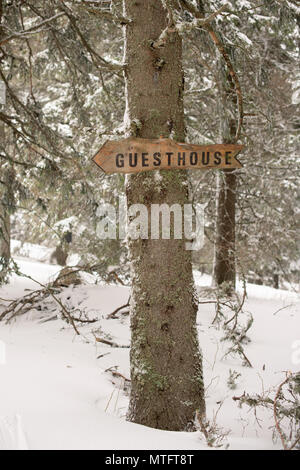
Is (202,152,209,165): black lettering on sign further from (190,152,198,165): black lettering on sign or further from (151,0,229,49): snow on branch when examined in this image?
(151,0,229,49): snow on branch

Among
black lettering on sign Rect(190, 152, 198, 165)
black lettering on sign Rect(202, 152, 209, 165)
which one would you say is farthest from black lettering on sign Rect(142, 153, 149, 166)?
black lettering on sign Rect(202, 152, 209, 165)

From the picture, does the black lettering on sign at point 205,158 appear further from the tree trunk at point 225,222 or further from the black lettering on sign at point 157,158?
the tree trunk at point 225,222

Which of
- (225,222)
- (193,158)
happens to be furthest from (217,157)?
(225,222)

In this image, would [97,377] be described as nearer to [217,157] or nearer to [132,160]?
[132,160]

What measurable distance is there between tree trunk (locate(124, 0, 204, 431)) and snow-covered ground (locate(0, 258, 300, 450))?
28cm

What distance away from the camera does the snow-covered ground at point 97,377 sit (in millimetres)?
2936

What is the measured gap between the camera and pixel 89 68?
7.11 meters

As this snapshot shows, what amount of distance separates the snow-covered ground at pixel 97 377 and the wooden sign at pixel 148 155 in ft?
6.28

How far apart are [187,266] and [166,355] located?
0.75m

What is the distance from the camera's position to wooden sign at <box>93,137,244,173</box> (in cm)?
354

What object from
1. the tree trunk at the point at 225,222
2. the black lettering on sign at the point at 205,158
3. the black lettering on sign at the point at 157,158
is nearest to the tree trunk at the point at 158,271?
the black lettering on sign at the point at 157,158

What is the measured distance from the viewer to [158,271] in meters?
3.58

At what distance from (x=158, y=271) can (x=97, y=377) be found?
1.51 m
